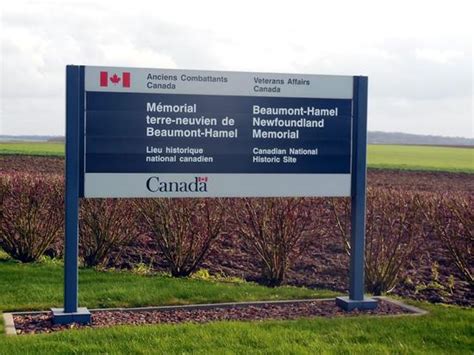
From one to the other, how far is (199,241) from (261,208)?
1038mm

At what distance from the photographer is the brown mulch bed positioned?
24.5 ft

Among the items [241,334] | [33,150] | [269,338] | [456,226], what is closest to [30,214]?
[241,334]

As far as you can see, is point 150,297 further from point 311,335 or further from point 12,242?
point 12,242

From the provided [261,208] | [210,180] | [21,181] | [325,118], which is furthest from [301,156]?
[21,181]

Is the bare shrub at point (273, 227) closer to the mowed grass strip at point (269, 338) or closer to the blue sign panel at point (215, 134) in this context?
the blue sign panel at point (215, 134)

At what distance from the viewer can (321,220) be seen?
10.8 metres

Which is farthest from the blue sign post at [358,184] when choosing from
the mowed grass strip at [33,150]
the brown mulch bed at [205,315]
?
the mowed grass strip at [33,150]

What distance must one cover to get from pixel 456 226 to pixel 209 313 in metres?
3.78

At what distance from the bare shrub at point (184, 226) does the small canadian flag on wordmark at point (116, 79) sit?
2.87 meters

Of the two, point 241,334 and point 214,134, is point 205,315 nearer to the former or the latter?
point 241,334

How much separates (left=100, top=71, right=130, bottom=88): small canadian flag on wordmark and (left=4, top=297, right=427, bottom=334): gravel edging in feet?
7.54

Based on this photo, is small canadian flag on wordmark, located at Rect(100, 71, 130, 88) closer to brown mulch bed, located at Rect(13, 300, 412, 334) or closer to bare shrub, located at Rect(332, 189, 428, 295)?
brown mulch bed, located at Rect(13, 300, 412, 334)

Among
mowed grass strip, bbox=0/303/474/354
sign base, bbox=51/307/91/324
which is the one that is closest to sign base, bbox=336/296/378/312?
mowed grass strip, bbox=0/303/474/354

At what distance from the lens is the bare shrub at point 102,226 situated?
10977mm
